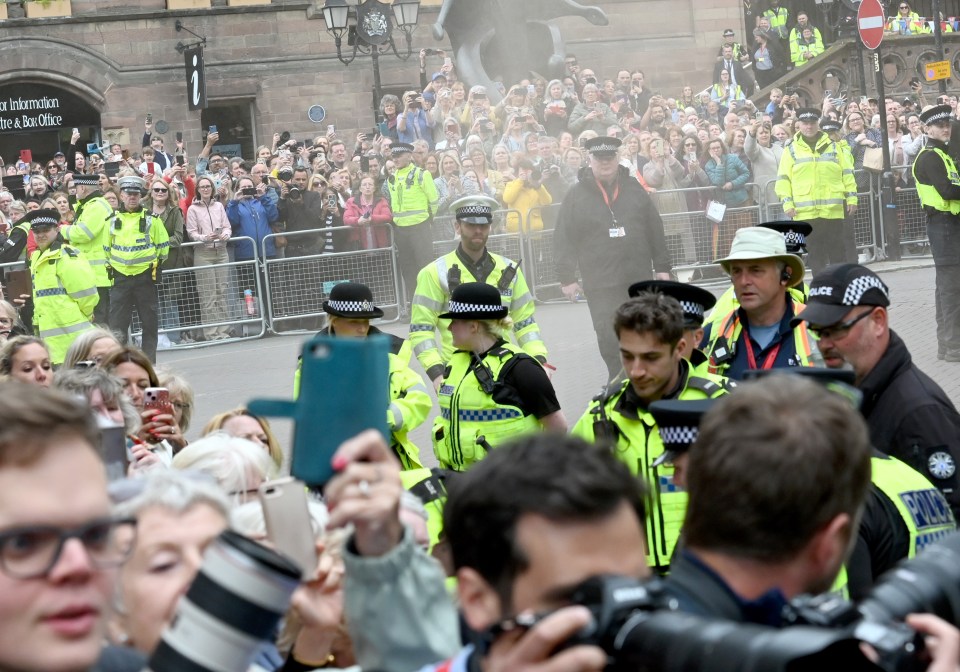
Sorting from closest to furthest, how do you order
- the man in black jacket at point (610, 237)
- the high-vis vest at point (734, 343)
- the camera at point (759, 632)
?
the camera at point (759, 632) → the high-vis vest at point (734, 343) → the man in black jacket at point (610, 237)

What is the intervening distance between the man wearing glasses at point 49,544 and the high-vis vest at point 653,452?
2.74 metres

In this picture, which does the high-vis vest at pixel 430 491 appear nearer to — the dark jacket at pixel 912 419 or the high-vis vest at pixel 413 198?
the dark jacket at pixel 912 419

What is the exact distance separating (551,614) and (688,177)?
18.1m

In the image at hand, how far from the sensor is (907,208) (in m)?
20.3

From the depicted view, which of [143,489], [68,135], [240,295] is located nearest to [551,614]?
[143,489]

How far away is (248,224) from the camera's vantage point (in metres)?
18.1

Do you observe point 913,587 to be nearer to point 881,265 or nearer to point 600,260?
point 600,260

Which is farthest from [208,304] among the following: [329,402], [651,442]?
[329,402]

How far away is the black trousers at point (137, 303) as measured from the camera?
15852 millimetres

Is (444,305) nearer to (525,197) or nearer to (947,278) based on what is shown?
(947,278)

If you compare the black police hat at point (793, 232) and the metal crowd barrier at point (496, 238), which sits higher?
the metal crowd barrier at point (496, 238)

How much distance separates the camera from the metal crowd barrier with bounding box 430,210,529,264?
18.4 meters

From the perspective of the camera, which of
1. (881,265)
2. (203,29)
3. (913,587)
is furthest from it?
(203,29)

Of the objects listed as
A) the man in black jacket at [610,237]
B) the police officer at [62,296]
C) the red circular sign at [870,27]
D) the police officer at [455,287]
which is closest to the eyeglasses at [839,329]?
the police officer at [455,287]
